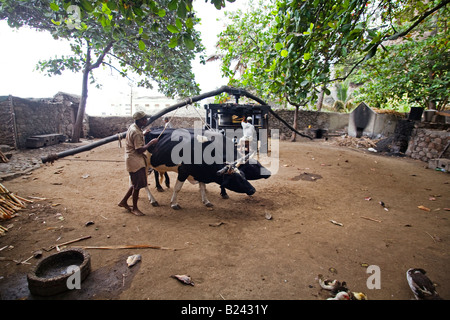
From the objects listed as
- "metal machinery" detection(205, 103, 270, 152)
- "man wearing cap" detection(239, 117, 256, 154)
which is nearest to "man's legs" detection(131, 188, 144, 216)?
"man wearing cap" detection(239, 117, 256, 154)

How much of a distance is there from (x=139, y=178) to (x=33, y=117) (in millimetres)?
10846

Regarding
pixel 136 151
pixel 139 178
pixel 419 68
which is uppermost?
pixel 419 68

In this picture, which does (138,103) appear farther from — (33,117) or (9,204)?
(9,204)

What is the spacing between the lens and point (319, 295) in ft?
8.03

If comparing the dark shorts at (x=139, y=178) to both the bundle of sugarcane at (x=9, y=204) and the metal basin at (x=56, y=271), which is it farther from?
the bundle of sugarcane at (x=9, y=204)

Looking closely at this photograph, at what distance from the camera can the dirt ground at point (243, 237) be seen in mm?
2576

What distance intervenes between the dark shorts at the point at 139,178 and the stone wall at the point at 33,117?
964cm

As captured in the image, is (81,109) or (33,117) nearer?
(33,117)

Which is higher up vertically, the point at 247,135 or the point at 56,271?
the point at 247,135

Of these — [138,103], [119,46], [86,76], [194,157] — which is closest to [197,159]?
[194,157]

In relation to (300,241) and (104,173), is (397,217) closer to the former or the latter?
(300,241)

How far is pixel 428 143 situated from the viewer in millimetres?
9664

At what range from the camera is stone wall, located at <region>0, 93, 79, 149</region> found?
32.3ft
